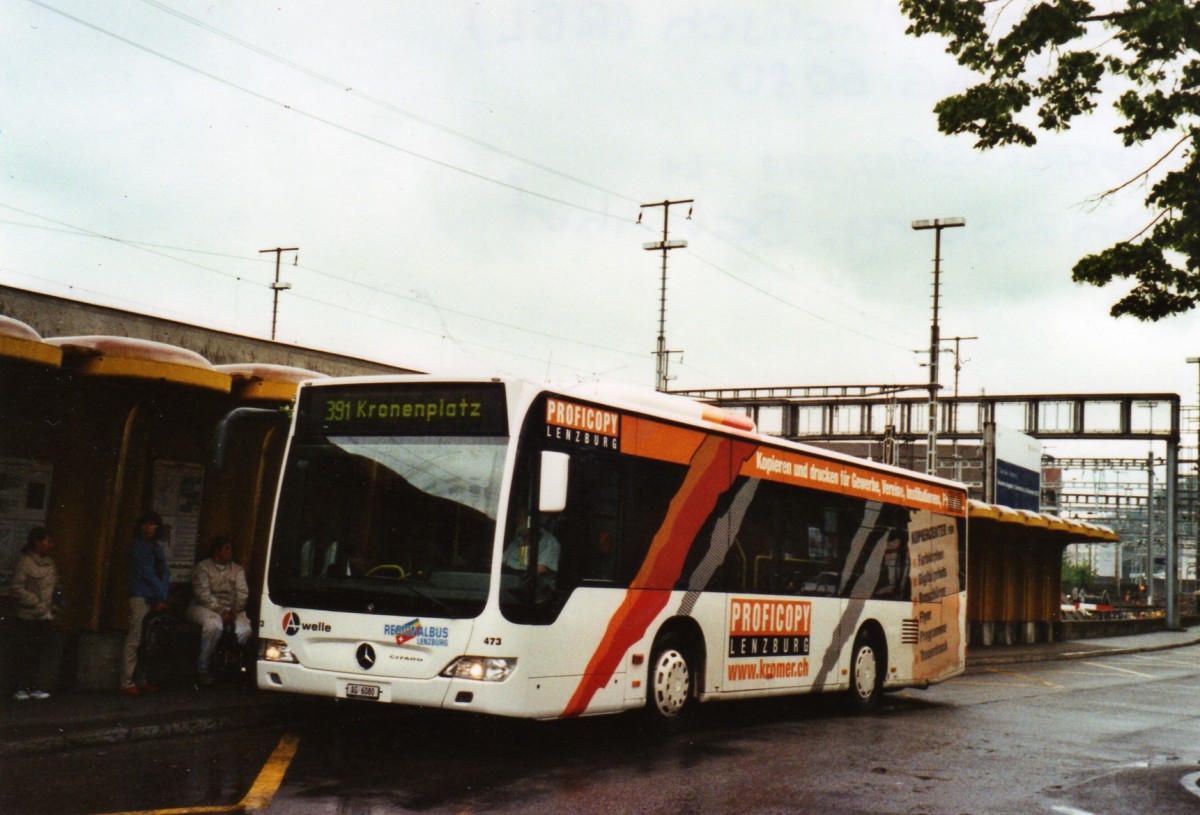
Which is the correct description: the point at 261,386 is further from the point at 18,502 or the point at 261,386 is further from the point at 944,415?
the point at 944,415

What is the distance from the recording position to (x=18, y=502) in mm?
12672

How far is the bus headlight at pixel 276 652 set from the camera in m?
10.1

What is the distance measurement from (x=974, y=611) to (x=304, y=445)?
25.6 meters

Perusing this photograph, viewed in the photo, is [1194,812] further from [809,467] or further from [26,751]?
[26,751]

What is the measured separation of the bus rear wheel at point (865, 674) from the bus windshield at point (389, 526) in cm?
659

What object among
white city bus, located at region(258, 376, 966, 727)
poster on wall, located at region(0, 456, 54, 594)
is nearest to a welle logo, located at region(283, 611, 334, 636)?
white city bus, located at region(258, 376, 966, 727)

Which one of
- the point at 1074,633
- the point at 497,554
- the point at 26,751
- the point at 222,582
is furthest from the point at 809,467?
the point at 1074,633

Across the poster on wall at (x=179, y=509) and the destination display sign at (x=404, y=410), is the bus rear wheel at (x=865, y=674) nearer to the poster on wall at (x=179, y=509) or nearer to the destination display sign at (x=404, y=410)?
the destination display sign at (x=404, y=410)

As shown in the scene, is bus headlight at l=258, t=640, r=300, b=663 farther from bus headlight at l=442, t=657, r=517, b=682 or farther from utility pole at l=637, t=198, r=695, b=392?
utility pole at l=637, t=198, r=695, b=392

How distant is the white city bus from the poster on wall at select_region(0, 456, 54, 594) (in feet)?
12.1

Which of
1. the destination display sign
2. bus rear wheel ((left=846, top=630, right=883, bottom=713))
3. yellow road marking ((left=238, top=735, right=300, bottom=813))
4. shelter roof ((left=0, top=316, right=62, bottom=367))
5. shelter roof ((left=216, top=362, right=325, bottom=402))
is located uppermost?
shelter roof ((left=216, top=362, right=325, bottom=402))

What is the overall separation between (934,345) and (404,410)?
3128cm

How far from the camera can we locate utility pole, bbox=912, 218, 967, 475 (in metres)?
37.8

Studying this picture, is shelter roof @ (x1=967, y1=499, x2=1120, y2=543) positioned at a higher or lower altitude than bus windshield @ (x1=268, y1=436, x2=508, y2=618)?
higher
